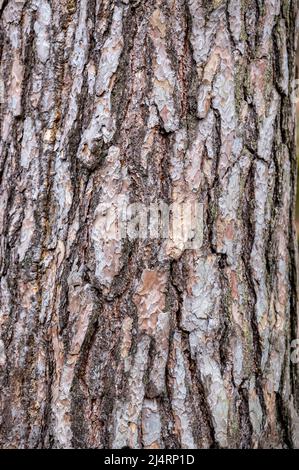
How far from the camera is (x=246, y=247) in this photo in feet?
5.27

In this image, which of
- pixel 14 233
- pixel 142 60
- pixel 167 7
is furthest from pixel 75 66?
pixel 14 233

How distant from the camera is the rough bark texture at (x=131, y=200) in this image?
1.51 metres

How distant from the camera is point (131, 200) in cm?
151

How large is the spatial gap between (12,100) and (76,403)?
2.86 feet

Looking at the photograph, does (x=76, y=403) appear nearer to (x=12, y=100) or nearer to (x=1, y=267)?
(x=1, y=267)

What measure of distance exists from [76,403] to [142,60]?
95 cm

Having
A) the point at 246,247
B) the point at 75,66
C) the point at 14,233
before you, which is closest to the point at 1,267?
the point at 14,233

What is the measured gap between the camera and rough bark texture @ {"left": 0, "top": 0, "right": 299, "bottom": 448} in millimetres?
1508

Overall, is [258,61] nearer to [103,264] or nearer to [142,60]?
[142,60]

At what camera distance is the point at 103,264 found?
1504 mm

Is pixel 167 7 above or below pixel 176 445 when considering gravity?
above

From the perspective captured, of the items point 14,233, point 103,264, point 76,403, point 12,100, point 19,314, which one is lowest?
point 76,403

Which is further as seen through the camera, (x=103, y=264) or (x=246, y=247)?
(x=246, y=247)
